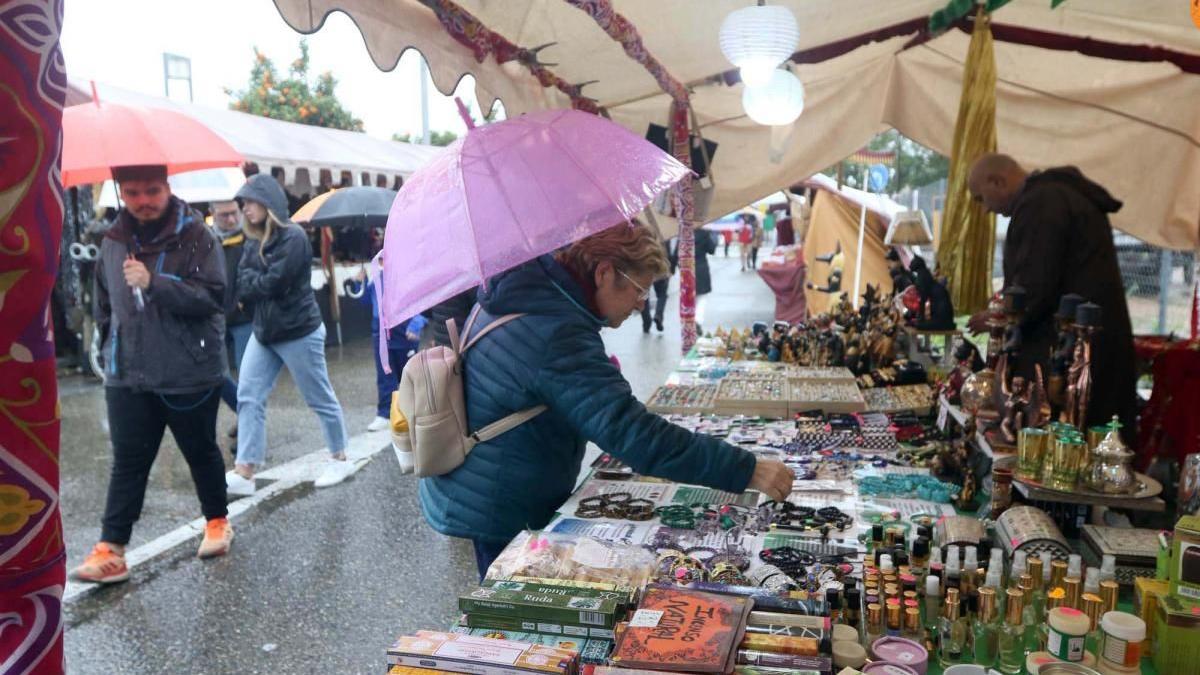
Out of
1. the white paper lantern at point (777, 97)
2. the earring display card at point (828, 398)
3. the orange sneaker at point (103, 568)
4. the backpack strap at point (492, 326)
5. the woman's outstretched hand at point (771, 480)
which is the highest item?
the white paper lantern at point (777, 97)

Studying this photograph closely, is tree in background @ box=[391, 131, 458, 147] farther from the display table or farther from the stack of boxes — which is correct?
the stack of boxes

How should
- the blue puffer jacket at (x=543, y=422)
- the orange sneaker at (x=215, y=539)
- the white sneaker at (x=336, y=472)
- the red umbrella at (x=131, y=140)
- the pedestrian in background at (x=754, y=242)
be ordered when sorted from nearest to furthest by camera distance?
the blue puffer jacket at (x=543, y=422), the red umbrella at (x=131, y=140), the orange sneaker at (x=215, y=539), the white sneaker at (x=336, y=472), the pedestrian in background at (x=754, y=242)

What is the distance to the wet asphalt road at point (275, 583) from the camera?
3.18 metres

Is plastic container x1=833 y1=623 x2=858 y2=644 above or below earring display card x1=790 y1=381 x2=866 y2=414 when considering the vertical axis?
below

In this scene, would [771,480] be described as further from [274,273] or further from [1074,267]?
[274,273]

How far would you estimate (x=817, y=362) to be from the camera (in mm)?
4688

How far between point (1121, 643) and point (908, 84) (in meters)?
4.72

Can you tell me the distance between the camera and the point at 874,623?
1548 mm

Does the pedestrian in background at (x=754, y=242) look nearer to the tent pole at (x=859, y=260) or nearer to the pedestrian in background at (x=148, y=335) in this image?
the tent pole at (x=859, y=260)

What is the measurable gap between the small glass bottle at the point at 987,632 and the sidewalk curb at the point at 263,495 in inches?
147

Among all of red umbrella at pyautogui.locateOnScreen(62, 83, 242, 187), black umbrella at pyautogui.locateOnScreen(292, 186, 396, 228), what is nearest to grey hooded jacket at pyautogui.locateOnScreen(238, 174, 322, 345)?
red umbrella at pyautogui.locateOnScreen(62, 83, 242, 187)

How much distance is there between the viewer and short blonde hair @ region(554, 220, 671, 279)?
2035mm

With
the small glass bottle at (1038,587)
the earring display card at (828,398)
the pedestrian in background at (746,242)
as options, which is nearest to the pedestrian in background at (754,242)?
the pedestrian in background at (746,242)

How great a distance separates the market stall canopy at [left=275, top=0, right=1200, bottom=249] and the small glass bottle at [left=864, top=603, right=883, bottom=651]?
8.06 feet
